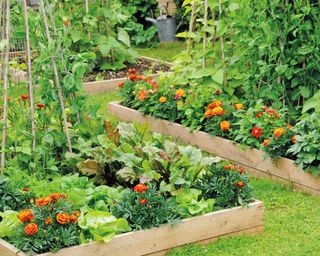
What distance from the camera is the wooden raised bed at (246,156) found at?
5867 mm

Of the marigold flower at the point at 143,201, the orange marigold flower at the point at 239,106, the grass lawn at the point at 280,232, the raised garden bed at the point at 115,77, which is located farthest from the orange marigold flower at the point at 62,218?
the raised garden bed at the point at 115,77

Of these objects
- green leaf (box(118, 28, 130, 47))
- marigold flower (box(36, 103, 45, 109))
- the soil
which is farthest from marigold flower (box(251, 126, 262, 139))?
green leaf (box(118, 28, 130, 47))

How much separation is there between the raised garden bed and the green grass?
0.55 m

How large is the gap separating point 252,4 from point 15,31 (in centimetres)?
213

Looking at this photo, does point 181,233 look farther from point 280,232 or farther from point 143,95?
point 143,95

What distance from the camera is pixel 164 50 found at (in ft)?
38.2

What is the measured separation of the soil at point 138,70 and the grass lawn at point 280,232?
12.9 ft

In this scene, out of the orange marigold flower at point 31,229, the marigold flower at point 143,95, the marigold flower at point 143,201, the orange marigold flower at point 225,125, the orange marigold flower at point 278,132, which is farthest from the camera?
the marigold flower at point 143,95

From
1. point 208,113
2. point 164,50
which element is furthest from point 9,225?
point 164,50

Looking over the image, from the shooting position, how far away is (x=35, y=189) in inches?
198

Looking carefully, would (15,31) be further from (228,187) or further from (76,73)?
(228,187)

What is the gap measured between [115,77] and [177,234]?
5.08 m

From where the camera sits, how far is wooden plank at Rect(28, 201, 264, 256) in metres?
4.59

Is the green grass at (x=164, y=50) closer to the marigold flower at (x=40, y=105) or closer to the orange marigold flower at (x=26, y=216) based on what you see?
the marigold flower at (x=40, y=105)
